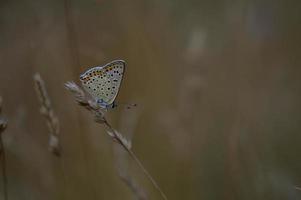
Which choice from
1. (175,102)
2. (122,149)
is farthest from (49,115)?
(175,102)

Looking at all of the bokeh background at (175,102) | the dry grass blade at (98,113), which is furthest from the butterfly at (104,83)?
the bokeh background at (175,102)

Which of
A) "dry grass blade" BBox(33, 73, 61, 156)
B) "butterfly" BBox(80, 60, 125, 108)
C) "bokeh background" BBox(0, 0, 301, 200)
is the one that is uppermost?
"butterfly" BBox(80, 60, 125, 108)

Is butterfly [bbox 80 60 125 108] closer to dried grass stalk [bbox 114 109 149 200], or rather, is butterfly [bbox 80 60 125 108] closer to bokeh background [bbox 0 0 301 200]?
dried grass stalk [bbox 114 109 149 200]

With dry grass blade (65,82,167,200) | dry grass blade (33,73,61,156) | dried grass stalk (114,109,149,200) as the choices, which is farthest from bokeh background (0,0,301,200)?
dry grass blade (65,82,167,200)

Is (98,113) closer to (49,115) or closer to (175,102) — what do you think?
(49,115)

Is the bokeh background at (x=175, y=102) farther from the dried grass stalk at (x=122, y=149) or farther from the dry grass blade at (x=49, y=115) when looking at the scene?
the dry grass blade at (x=49, y=115)
